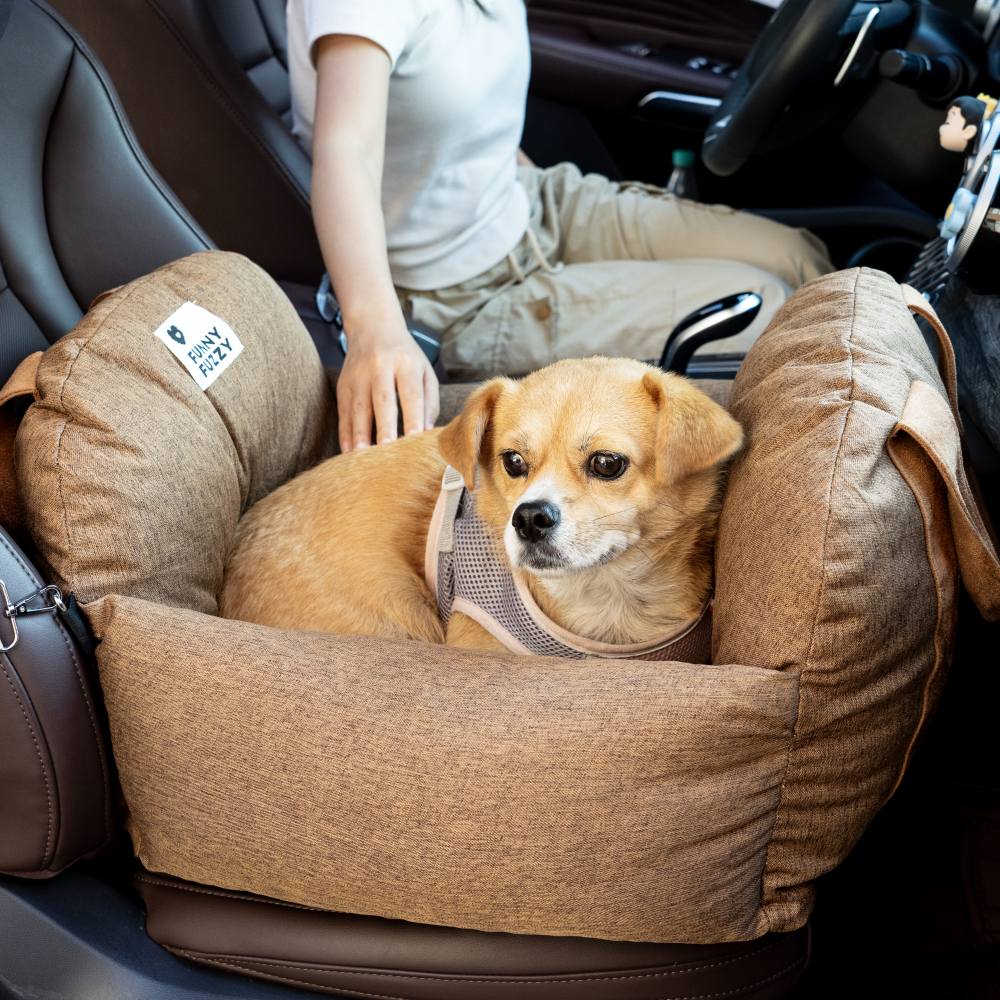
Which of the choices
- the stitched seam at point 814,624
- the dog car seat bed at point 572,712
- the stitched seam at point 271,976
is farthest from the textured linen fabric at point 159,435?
the stitched seam at point 814,624

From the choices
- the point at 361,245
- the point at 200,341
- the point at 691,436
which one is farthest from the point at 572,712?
the point at 361,245

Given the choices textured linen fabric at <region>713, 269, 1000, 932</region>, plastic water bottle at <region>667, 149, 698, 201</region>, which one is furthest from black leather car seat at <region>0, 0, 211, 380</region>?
plastic water bottle at <region>667, 149, 698, 201</region>

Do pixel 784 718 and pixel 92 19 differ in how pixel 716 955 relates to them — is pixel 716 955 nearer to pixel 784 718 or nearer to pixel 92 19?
pixel 784 718

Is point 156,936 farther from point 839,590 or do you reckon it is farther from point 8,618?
point 839,590

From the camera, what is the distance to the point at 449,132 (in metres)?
1.85

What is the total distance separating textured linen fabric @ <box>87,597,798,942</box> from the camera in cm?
97

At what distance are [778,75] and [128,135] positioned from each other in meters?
1.04

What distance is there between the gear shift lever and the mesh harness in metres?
0.47

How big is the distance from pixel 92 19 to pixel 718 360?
1.27m

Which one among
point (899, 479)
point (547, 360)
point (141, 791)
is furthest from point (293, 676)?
point (547, 360)

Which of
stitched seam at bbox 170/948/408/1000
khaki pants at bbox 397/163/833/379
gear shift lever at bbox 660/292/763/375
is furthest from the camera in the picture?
khaki pants at bbox 397/163/833/379

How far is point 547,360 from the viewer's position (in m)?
1.90

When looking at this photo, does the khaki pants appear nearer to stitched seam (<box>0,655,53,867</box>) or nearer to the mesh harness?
the mesh harness

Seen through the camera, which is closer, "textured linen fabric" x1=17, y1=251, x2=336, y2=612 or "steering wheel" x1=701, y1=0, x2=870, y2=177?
"textured linen fabric" x1=17, y1=251, x2=336, y2=612
